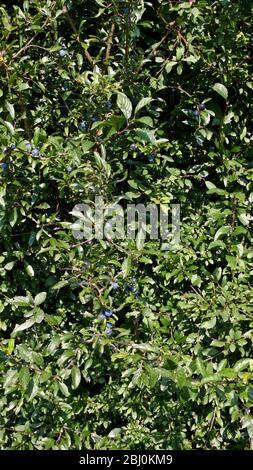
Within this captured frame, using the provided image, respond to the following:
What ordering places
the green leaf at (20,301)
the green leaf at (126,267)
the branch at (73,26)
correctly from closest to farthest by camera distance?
the green leaf at (20,301)
the green leaf at (126,267)
the branch at (73,26)

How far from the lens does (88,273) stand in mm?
1866

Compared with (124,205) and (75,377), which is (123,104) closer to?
(124,205)

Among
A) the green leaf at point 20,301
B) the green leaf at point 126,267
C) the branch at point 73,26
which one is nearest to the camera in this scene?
the green leaf at point 20,301

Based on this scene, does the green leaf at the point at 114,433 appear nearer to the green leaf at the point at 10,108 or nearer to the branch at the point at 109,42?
the green leaf at the point at 10,108

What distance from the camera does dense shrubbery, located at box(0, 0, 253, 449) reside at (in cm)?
189

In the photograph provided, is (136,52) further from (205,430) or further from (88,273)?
(205,430)

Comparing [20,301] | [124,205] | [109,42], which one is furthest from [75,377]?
[109,42]

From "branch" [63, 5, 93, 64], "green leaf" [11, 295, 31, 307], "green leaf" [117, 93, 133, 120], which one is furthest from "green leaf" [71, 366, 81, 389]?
"branch" [63, 5, 93, 64]

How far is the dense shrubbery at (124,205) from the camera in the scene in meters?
1.89

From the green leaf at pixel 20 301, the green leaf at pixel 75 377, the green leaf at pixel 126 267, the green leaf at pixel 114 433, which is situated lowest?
the green leaf at pixel 114 433

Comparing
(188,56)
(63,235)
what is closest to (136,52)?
(188,56)

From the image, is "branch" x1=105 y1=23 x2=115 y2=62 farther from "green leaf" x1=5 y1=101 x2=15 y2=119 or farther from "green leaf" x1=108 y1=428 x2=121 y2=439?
"green leaf" x1=108 y1=428 x2=121 y2=439

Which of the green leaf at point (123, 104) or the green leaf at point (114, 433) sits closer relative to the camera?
the green leaf at point (123, 104)

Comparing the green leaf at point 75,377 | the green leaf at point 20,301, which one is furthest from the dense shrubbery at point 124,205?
the green leaf at point 20,301
